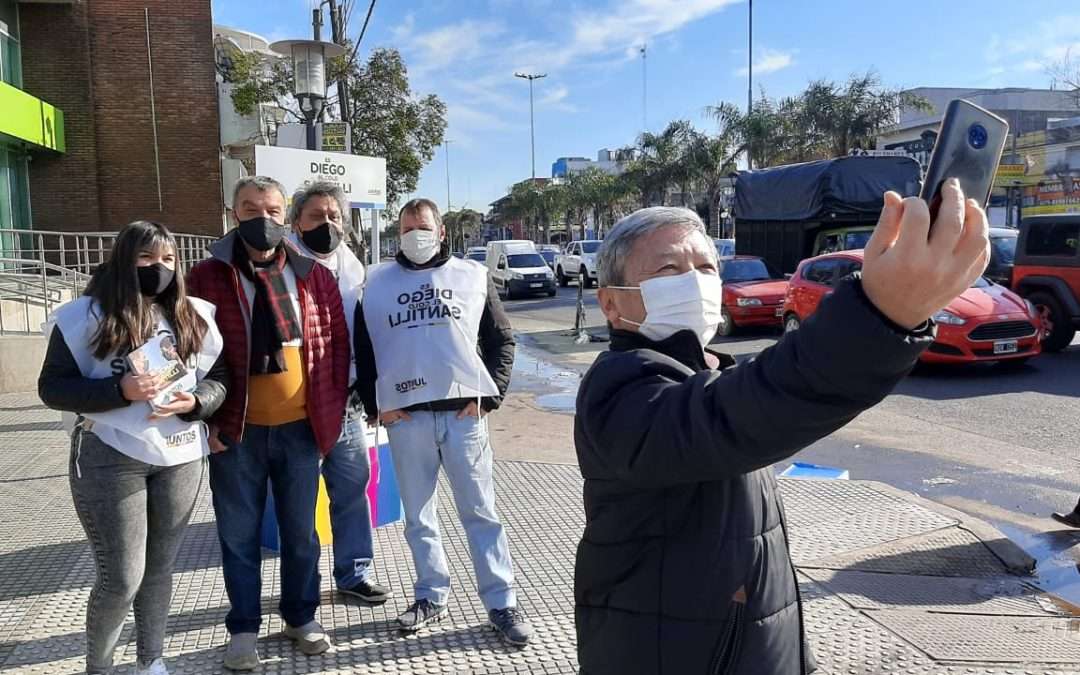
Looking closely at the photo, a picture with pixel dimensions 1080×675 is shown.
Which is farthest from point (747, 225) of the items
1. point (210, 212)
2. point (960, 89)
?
point (960, 89)

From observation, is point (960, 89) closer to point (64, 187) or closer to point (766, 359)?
point (64, 187)

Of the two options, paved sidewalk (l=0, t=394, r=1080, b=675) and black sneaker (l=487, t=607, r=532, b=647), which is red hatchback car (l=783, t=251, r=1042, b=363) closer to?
paved sidewalk (l=0, t=394, r=1080, b=675)

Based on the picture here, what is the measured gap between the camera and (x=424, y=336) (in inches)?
149

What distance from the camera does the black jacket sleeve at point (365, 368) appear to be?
391 cm

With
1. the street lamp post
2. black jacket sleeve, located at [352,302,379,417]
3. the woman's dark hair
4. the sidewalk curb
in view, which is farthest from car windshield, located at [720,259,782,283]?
the woman's dark hair

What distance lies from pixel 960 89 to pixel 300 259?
6377cm

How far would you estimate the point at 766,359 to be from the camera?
3.98 ft

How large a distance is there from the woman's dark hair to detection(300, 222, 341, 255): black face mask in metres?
0.90

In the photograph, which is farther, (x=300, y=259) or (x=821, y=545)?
(x=821, y=545)

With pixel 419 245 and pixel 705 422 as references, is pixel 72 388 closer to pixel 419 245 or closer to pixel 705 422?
pixel 419 245

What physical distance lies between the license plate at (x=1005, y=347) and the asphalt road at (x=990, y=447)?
0.34 m

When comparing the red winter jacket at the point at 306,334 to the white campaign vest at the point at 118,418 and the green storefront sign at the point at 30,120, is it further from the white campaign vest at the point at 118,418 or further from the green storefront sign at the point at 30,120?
the green storefront sign at the point at 30,120

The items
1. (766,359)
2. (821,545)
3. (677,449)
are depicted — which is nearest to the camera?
(766,359)

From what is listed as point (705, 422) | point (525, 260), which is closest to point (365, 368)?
point (705, 422)
